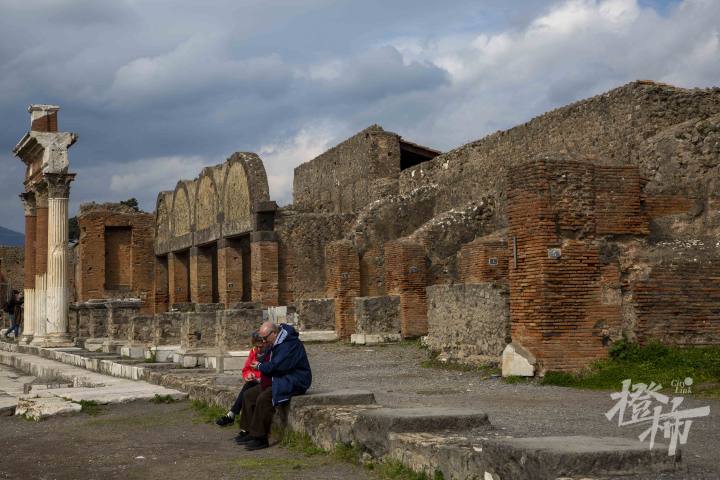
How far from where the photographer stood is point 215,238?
24.1 meters

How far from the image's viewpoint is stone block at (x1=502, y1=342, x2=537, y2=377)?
9422 millimetres

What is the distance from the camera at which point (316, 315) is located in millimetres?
19188

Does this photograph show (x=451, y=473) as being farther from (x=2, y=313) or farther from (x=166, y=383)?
(x=2, y=313)

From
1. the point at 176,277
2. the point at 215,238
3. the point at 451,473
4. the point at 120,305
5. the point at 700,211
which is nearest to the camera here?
the point at 451,473

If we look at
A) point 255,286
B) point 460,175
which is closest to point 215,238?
point 255,286

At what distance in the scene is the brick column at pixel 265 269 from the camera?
21.0 meters

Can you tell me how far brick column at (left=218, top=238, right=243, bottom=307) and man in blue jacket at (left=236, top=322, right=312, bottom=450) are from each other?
1564 centimetres

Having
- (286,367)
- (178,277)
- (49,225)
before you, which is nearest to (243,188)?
(49,225)

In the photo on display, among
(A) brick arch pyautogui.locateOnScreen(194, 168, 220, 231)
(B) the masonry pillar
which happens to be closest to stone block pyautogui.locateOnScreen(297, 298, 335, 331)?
(A) brick arch pyautogui.locateOnScreen(194, 168, 220, 231)

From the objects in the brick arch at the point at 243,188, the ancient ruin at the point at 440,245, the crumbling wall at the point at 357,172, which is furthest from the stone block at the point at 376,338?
the crumbling wall at the point at 357,172

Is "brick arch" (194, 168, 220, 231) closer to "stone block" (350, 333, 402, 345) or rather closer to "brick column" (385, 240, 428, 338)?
"stone block" (350, 333, 402, 345)

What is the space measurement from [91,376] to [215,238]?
37.2ft

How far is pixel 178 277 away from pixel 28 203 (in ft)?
17.4

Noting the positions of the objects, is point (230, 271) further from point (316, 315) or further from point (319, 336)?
point (319, 336)
